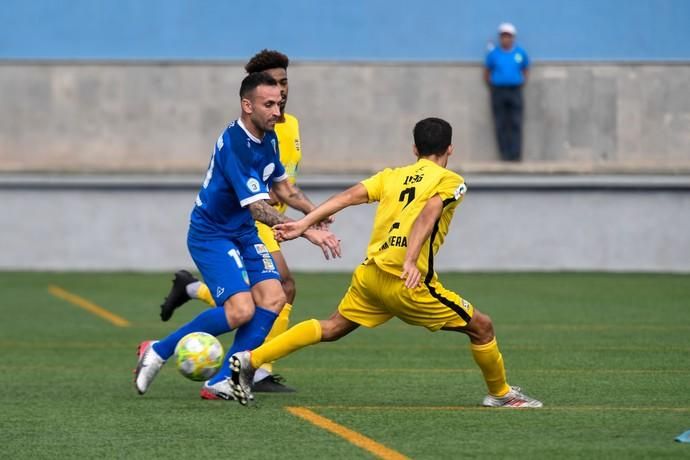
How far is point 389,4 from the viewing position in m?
23.1

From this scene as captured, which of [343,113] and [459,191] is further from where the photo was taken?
[343,113]

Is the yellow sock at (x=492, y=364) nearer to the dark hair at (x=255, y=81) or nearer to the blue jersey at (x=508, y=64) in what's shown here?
the dark hair at (x=255, y=81)

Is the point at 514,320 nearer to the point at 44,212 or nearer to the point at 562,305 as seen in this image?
the point at 562,305

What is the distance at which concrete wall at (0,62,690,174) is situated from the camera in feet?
74.8

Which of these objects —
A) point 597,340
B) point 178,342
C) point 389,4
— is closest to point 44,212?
point 389,4

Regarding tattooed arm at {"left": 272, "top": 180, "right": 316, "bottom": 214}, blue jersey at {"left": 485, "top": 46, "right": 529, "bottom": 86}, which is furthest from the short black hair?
blue jersey at {"left": 485, "top": 46, "right": 529, "bottom": 86}

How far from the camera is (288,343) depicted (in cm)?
873

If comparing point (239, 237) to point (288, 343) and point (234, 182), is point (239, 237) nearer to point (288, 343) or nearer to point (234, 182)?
point (234, 182)

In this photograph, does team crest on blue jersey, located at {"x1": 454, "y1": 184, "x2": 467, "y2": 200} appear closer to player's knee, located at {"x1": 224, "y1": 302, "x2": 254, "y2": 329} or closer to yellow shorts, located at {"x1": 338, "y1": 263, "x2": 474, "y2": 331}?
yellow shorts, located at {"x1": 338, "y1": 263, "x2": 474, "y2": 331}

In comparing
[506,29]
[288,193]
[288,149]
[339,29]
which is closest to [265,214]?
[288,193]

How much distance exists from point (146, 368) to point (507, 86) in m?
14.2

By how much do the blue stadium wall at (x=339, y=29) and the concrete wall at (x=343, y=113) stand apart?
300mm

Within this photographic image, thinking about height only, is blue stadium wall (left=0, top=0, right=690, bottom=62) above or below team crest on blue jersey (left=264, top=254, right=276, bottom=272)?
above

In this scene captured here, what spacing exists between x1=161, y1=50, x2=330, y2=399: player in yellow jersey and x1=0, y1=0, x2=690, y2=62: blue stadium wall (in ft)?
38.5
